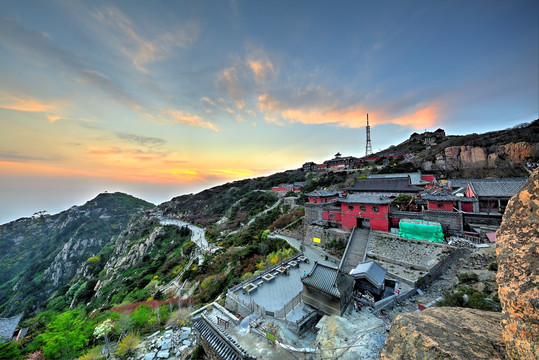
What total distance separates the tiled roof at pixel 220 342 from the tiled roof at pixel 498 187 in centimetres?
2628

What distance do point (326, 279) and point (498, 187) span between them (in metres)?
23.4

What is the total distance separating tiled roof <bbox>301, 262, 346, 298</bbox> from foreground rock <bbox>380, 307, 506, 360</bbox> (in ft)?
20.5

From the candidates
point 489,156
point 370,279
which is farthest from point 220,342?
point 489,156

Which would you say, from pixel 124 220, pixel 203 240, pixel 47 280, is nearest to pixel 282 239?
pixel 203 240

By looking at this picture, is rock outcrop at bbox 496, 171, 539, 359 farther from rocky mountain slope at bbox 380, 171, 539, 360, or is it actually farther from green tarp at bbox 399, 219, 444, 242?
green tarp at bbox 399, 219, 444, 242

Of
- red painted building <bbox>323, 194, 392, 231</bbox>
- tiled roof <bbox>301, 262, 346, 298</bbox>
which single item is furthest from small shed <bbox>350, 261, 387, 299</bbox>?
red painted building <bbox>323, 194, 392, 231</bbox>

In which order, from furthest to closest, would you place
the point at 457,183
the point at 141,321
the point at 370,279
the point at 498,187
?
the point at 457,183 → the point at 498,187 → the point at 141,321 → the point at 370,279

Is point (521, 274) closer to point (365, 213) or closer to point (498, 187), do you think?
point (365, 213)

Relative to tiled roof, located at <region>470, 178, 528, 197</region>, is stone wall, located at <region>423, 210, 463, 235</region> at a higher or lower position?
lower

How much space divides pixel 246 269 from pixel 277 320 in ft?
38.9

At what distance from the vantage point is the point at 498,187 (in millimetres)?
19953

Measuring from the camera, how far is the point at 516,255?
247 cm

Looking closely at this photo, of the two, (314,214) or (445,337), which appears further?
(314,214)

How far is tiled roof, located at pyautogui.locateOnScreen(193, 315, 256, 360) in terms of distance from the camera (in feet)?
23.9
